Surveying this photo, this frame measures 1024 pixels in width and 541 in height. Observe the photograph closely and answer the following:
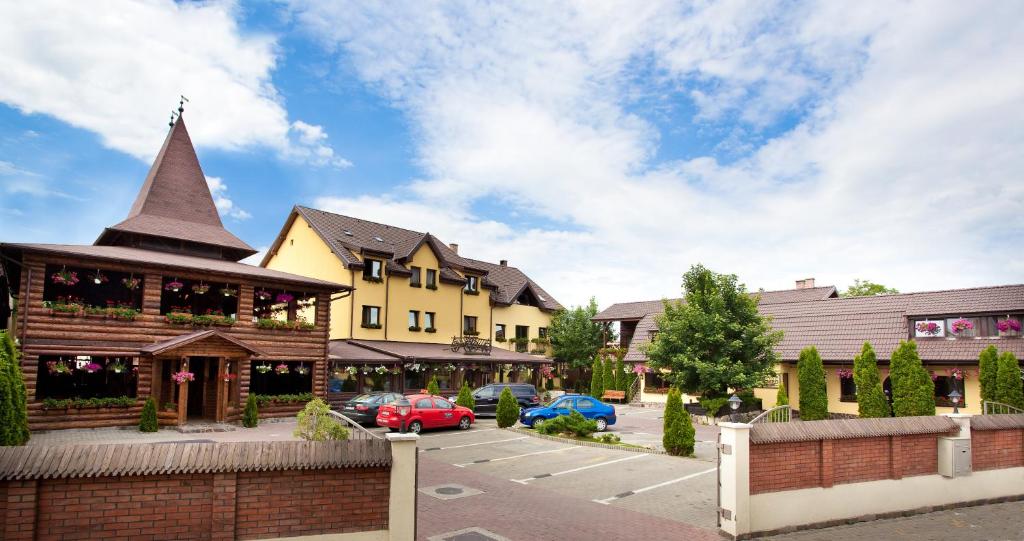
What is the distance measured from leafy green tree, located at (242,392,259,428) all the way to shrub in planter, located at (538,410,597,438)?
10.4 metres

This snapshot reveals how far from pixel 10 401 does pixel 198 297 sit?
1481 centimetres

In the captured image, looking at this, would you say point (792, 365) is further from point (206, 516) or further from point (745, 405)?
point (206, 516)

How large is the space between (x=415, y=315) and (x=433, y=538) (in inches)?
1085

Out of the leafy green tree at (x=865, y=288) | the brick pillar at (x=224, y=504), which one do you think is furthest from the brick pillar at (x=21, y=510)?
the leafy green tree at (x=865, y=288)

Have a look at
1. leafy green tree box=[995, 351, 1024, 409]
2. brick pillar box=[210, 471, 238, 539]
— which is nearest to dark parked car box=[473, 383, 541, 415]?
leafy green tree box=[995, 351, 1024, 409]

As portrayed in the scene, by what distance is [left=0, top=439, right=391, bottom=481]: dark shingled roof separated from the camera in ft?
23.2

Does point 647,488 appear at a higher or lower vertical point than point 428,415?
lower

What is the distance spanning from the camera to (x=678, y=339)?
1155 inches

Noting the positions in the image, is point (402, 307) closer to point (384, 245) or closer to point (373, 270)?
point (373, 270)

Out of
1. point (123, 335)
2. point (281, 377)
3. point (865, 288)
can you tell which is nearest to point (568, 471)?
point (281, 377)

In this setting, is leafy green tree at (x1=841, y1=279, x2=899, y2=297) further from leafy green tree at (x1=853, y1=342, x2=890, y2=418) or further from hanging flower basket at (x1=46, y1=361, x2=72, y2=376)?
hanging flower basket at (x1=46, y1=361, x2=72, y2=376)

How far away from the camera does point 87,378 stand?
22.2 metres

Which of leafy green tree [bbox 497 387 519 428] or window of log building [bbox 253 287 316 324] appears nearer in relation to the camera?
leafy green tree [bbox 497 387 519 428]

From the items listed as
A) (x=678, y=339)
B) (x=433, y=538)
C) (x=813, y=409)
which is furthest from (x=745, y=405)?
(x=433, y=538)
